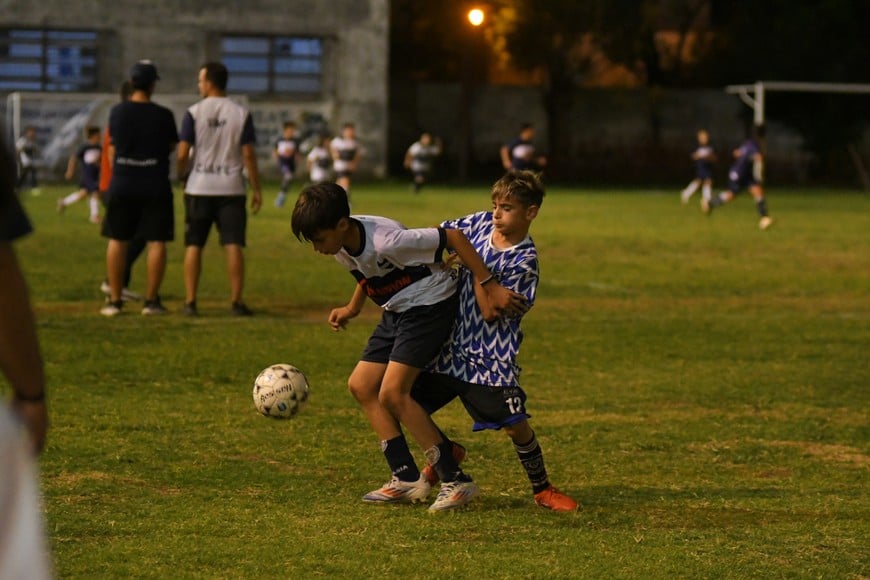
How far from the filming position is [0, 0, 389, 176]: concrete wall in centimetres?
4497

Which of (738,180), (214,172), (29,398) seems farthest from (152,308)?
(738,180)

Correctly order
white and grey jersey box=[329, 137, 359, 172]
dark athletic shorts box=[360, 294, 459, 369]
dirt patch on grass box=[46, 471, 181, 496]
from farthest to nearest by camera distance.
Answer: white and grey jersey box=[329, 137, 359, 172] → dirt patch on grass box=[46, 471, 181, 496] → dark athletic shorts box=[360, 294, 459, 369]

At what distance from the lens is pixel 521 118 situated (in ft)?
172

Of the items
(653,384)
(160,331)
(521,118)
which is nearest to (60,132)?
(521,118)

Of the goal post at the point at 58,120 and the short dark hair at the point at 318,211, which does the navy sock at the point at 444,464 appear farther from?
the goal post at the point at 58,120

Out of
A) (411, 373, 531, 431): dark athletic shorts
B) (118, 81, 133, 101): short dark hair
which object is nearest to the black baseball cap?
(118, 81, 133, 101): short dark hair

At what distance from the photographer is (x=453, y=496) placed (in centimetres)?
593

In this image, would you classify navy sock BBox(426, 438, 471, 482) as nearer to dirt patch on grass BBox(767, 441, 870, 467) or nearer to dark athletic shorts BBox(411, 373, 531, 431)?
dark athletic shorts BBox(411, 373, 531, 431)

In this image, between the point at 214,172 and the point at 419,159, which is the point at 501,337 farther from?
the point at 419,159

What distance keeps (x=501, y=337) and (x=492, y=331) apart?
0.04m

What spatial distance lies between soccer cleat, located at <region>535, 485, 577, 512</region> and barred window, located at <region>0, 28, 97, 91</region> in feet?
135

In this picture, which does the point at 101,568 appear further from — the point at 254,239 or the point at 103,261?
the point at 254,239

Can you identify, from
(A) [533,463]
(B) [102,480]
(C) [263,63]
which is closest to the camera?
(A) [533,463]

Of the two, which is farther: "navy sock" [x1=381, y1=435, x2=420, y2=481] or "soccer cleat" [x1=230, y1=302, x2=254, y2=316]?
"soccer cleat" [x1=230, y1=302, x2=254, y2=316]
